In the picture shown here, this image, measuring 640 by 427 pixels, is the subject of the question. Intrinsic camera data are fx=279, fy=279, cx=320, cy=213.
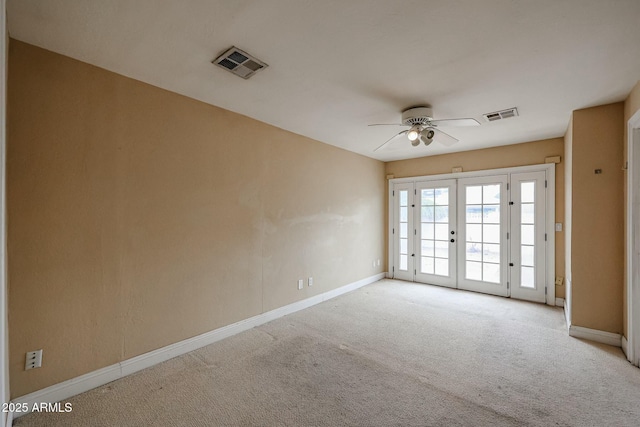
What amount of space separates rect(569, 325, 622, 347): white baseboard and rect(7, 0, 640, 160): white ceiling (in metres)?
2.42

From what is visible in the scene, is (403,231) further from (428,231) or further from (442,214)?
(442,214)

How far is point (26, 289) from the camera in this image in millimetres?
1933

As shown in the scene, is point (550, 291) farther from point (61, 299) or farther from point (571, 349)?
point (61, 299)

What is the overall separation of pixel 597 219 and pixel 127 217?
15.4 feet

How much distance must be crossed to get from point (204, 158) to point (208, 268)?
1169mm

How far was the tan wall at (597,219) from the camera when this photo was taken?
9.53 feet

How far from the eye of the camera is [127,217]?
241 centimetres

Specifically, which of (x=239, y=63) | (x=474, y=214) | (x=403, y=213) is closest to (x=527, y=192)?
(x=474, y=214)

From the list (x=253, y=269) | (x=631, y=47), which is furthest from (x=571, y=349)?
(x=253, y=269)

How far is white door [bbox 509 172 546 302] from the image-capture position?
4.34 metres

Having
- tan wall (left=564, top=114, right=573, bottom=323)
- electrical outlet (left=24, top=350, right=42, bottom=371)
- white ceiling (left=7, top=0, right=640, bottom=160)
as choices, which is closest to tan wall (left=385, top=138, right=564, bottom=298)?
tan wall (left=564, top=114, right=573, bottom=323)

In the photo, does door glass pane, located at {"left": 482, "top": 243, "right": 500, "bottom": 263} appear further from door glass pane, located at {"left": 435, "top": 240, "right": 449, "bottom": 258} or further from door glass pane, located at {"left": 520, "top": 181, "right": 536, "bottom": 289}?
door glass pane, located at {"left": 435, "top": 240, "right": 449, "bottom": 258}

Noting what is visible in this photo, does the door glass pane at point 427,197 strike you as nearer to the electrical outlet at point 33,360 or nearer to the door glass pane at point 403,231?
the door glass pane at point 403,231

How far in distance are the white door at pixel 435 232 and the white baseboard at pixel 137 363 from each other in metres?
2.90
